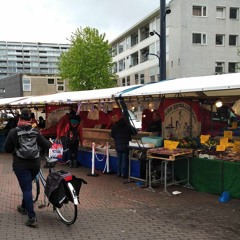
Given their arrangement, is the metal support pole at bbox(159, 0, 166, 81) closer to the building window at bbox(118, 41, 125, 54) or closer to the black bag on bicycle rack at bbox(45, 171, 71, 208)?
the black bag on bicycle rack at bbox(45, 171, 71, 208)

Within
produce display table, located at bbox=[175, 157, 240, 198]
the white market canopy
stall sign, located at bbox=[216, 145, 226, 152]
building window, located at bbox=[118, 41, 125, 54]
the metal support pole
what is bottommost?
produce display table, located at bbox=[175, 157, 240, 198]

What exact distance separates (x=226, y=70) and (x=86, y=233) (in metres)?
29.9

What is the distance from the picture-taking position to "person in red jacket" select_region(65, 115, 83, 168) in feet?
33.2

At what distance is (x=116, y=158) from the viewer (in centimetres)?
913

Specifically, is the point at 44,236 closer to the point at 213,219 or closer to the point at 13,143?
the point at 13,143

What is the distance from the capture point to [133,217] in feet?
18.3

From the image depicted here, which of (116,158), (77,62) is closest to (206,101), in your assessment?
(116,158)

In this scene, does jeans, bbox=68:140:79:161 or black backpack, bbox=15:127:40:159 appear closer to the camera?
black backpack, bbox=15:127:40:159

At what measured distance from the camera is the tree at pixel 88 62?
31.3m

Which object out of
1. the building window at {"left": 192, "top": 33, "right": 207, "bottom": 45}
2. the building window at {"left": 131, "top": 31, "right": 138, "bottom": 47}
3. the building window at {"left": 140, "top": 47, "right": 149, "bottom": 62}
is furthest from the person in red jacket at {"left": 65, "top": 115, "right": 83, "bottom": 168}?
the building window at {"left": 131, "top": 31, "right": 138, "bottom": 47}

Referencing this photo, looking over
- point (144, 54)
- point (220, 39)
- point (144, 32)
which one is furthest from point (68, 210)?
point (144, 32)

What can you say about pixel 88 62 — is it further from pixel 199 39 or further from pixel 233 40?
pixel 233 40

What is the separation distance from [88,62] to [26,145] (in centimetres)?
2721

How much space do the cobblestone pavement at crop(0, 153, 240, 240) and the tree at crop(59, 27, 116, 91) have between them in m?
24.5
